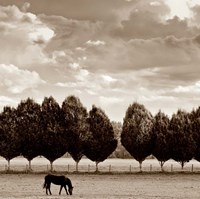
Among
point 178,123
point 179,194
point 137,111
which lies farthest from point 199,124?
point 179,194

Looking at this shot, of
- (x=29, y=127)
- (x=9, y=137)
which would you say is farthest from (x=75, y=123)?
(x=9, y=137)

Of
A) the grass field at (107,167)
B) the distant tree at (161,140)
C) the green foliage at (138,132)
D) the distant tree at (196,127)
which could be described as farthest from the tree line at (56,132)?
the distant tree at (196,127)

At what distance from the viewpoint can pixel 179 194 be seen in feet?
133

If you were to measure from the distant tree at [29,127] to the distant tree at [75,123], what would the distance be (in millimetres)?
5085

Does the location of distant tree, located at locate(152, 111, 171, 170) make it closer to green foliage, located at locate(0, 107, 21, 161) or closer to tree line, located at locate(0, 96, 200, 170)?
tree line, located at locate(0, 96, 200, 170)

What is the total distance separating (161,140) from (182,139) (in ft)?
12.0

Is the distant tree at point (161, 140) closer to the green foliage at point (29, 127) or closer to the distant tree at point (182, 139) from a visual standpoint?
the distant tree at point (182, 139)

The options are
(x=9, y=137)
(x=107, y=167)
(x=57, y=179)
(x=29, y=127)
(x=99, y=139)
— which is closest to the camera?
(x=57, y=179)

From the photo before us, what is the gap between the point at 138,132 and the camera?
82.4 metres

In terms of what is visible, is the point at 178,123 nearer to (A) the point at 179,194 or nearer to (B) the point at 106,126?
(B) the point at 106,126

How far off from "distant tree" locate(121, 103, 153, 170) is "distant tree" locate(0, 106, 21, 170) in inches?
714

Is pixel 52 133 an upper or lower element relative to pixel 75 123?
lower

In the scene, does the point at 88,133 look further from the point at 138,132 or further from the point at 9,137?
the point at 9,137

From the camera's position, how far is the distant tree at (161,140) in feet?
266
